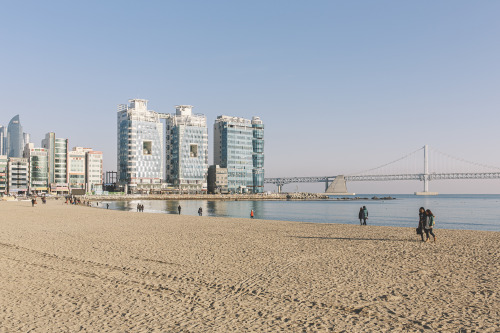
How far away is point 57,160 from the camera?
16125 cm

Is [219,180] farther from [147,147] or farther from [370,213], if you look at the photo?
[370,213]

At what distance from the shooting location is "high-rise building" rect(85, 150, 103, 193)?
167m

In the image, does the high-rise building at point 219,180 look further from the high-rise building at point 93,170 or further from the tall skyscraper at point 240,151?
the high-rise building at point 93,170

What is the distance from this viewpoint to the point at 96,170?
16912 centimetres

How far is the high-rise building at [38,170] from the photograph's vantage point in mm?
156750

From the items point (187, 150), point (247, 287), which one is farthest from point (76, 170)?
point (247, 287)

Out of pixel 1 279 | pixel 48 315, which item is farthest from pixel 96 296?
pixel 1 279

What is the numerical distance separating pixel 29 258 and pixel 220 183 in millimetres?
172133

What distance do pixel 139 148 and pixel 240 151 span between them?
164 feet

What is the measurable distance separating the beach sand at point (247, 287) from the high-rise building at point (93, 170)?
158 metres

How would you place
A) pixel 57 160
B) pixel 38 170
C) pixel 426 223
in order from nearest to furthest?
pixel 426 223 < pixel 38 170 < pixel 57 160

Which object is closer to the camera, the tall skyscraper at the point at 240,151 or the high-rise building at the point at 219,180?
the high-rise building at the point at 219,180

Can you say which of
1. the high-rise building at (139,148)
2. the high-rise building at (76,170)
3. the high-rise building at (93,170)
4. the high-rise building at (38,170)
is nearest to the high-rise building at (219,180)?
the high-rise building at (139,148)

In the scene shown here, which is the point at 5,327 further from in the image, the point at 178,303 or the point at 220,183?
the point at 220,183
